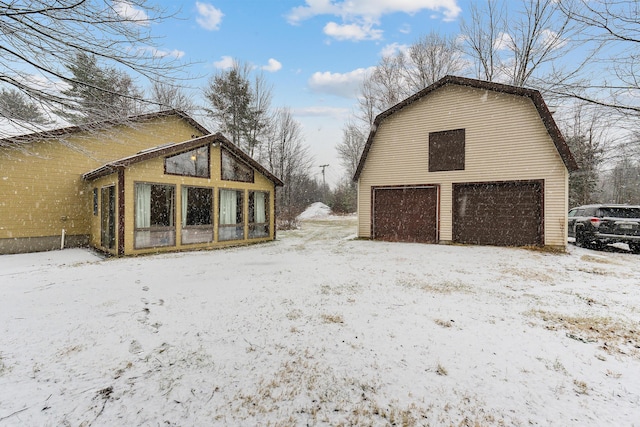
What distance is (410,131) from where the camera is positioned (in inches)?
462

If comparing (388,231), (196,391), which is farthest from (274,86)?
(196,391)

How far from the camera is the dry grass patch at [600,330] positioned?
3105 mm

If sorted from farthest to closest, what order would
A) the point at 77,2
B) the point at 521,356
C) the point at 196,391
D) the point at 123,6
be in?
the point at 123,6
the point at 77,2
the point at 521,356
the point at 196,391

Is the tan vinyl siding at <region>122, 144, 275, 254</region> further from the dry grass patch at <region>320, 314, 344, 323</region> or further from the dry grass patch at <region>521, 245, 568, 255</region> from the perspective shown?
the dry grass patch at <region>521, 245, 568, 255</region>

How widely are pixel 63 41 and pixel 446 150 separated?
11.1m

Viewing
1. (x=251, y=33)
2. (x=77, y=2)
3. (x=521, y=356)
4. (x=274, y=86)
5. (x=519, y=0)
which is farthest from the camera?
(x=274, y=86)

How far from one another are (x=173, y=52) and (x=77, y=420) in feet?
13.7

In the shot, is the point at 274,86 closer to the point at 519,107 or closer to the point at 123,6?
the point at 519,107

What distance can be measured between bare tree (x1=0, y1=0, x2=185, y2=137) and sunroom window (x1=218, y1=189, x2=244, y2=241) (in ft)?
24.0

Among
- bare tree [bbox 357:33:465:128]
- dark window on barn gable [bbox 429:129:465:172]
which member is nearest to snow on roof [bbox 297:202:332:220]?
bare tree [bbox 357:33:465:128]

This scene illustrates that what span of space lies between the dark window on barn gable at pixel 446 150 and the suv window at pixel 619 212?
15.9ft

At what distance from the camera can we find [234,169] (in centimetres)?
1131

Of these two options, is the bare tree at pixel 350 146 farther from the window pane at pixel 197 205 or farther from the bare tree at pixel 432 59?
the window pane at pixel 197 205

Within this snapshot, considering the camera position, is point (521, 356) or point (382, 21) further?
point (382, 21)
